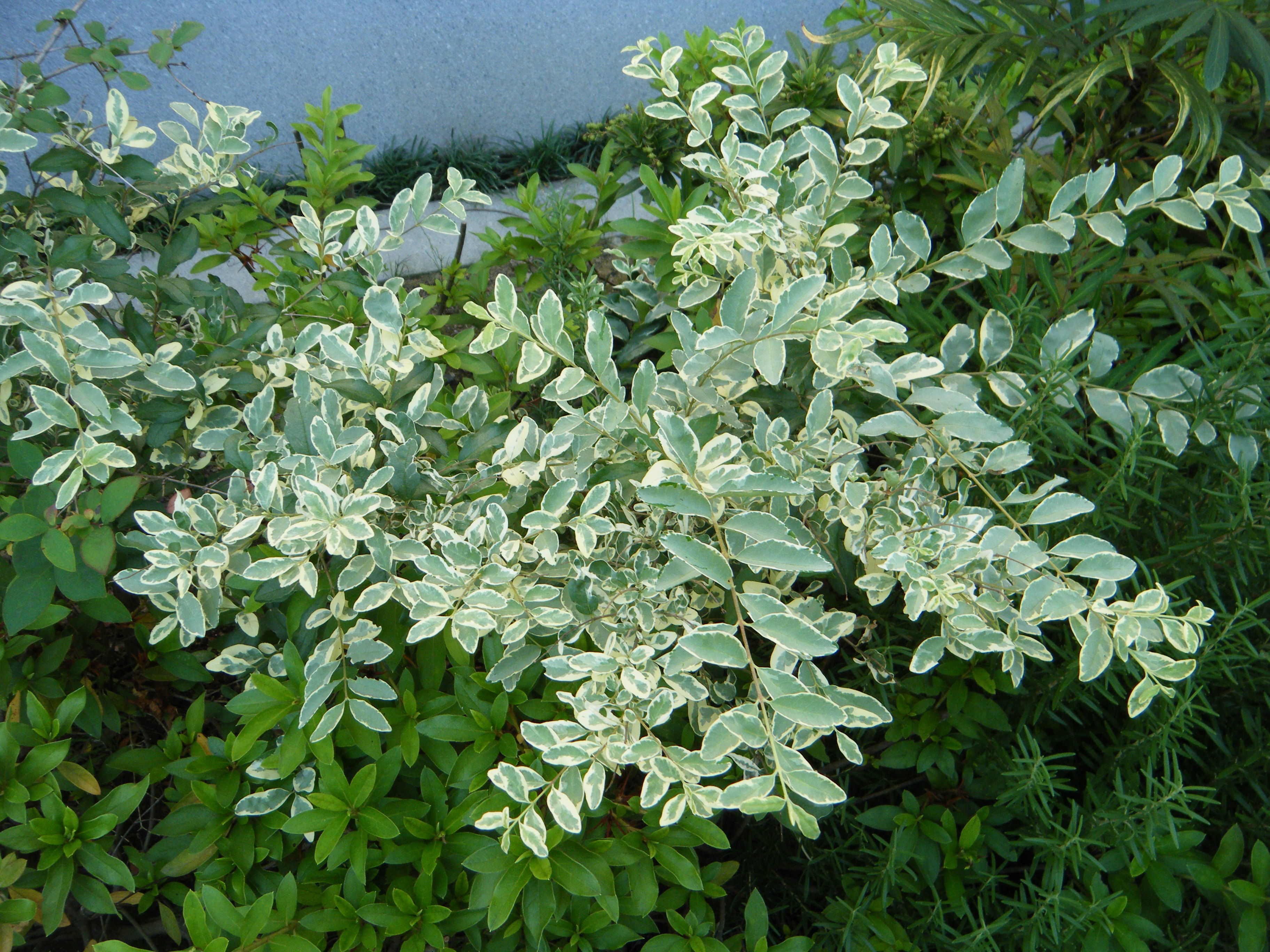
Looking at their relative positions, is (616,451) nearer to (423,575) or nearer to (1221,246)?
(423,575)

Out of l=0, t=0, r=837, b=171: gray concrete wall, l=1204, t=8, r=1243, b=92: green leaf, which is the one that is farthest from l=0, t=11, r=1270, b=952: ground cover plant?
l=0, t=0, r=837, b=171: gray concrete wall

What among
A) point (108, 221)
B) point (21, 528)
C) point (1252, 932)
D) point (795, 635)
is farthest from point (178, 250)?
point (1252, 932)

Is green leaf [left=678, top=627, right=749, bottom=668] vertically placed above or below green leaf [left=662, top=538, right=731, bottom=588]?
below

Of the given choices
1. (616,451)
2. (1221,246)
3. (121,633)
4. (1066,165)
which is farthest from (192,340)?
(1221,246)

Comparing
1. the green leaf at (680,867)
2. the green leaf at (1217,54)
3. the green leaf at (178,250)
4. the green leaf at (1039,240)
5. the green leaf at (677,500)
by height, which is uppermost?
the green leaf at (1217,54)

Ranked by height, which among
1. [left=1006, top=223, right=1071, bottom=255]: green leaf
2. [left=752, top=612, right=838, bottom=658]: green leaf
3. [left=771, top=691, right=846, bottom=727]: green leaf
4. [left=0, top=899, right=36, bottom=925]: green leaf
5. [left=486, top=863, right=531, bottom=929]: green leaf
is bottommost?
[left=0, top=899, right=36, bottom=925]: green leaf

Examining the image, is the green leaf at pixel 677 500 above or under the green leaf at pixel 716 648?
above

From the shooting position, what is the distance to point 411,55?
155 inches

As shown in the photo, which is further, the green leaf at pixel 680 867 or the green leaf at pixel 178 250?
the green leaf at pixel 178 250

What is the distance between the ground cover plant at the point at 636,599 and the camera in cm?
109

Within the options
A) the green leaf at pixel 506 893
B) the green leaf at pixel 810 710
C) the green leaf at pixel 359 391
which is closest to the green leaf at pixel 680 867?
the green leaf at pixel 506 893

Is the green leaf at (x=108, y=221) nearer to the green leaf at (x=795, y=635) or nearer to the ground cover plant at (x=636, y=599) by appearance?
the ground cover plant at (x=636, y=599)

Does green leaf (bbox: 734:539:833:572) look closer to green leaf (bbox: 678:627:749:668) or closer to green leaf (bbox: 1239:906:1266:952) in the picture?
green leaf (bbox: 678:627:749:668)

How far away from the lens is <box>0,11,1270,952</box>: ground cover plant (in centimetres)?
109
